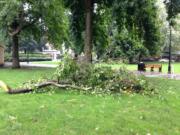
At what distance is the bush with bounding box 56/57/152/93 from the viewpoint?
49.2ft

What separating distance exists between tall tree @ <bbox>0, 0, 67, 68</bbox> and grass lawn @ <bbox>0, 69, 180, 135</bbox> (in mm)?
20853

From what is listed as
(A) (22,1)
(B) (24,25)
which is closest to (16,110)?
(A) (22,1)

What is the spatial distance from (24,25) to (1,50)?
1093 cm

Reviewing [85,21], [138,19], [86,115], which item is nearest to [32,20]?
[85,21]

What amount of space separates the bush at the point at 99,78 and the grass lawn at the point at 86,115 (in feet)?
4.30

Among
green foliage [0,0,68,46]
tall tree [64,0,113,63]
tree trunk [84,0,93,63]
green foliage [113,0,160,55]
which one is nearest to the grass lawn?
green foliage [113,0,160,55]

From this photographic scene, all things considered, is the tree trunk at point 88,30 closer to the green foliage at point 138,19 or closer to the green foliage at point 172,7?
the green foliage at point 138,19

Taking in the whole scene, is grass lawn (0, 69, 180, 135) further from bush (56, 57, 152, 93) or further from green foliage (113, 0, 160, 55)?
green foliage (113, 0, 160, 55)

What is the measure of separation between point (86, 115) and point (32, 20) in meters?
29.2

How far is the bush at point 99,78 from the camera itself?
49.2ft

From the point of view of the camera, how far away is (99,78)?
15.4m

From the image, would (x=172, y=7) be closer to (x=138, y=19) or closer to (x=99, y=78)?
(x=138, y=19)

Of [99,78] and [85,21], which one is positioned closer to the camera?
[99,78]

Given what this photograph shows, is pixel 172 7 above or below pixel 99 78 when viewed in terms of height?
above
